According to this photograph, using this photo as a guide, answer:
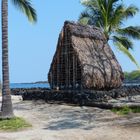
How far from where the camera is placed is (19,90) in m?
30.5

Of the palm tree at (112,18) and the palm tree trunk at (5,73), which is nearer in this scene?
the palm tree trunk at (5,73)

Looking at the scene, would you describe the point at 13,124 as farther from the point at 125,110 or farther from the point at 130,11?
the point at 130,11

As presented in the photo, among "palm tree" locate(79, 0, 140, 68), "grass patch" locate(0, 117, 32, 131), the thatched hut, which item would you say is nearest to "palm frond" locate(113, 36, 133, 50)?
"palm tree" locate(79, 0, 140, 68)

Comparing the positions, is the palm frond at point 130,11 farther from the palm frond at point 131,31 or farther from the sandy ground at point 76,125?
the sandy ground at point 76,125

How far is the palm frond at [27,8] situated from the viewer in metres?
17.9

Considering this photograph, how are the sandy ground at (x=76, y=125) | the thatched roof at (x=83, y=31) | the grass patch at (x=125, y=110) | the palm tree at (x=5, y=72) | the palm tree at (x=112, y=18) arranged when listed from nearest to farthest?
the sandy ground at (x=76, y=125) → the palm tree at (x=5, y=72) → the grass patch at (x=125, y=110) → the thatched roof at (x=83, y=31) → the palm tree at (x=112, y=18)

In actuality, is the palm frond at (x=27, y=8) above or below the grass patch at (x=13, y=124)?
above

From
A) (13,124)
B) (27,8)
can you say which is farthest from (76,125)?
(27,8)

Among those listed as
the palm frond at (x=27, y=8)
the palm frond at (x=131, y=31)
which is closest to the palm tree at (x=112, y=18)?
the palm frond at (x=131, y=31)

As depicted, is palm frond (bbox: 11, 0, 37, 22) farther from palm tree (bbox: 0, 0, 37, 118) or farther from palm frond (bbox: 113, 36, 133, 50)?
palm frond (bbox: 113, 36, 133, 50)

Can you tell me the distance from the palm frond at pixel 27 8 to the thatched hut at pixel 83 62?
5.36 m

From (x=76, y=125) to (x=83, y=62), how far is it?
8836 millimetres

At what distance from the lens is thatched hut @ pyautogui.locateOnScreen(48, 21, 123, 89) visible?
77.1 ft

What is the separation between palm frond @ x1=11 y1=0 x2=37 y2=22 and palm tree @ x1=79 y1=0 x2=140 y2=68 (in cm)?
1184
